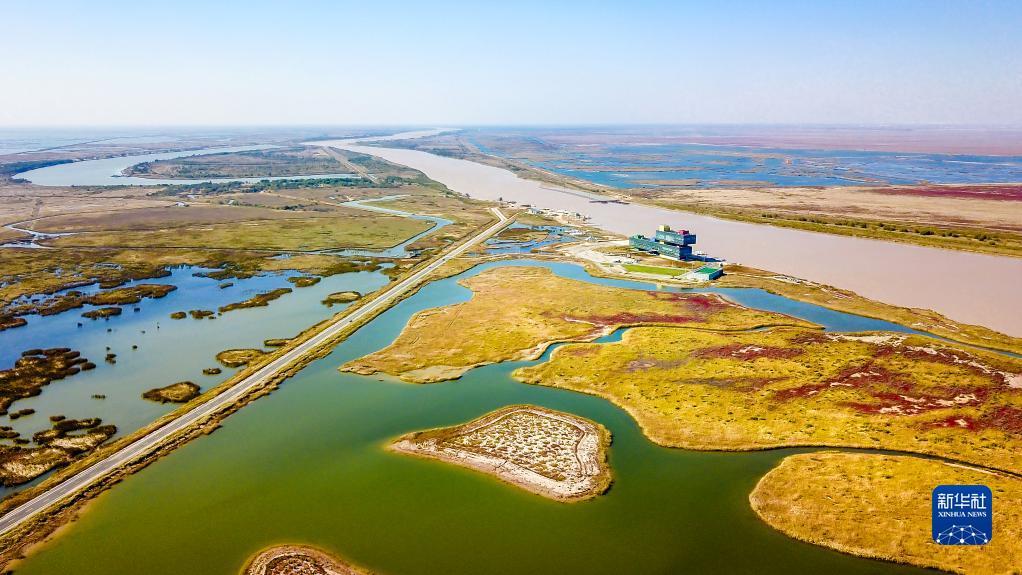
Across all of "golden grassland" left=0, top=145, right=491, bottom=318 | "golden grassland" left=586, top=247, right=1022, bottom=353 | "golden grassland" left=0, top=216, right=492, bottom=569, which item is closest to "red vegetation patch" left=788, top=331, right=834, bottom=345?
"golden grassland" left=586, top=247, right=1022, bottom=353

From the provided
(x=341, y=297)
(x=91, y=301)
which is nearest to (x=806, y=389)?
(x=341, y=297)

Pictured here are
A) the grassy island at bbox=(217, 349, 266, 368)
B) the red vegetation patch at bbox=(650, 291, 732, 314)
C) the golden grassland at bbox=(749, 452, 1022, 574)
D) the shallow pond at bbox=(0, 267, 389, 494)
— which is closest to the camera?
the golden grassland at bbox=(749, 452, 1022, 574)

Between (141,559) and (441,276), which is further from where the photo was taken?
(441,276)

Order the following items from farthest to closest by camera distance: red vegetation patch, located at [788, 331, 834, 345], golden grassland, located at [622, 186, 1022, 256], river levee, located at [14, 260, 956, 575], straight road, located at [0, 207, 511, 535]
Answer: golden grassland, located at [622, 186, 1022, 256] → red vegetation patch, located at [788, 331, 834, 345] → straight road, located at [0, 207, 511, 535] → river levee, located at [14, 260, 956, 575]

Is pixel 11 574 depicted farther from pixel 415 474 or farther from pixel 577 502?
pixel 577 502

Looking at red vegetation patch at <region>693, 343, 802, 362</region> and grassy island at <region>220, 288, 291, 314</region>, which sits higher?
red vegetation patch at <region>693, 343, 802, 362</region>

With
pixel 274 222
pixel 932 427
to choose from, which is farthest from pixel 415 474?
pixel 274 222

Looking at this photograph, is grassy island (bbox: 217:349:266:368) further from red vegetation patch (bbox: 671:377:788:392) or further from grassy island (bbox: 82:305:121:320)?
red vegetation patch (bbox: 671:377:788:392)
